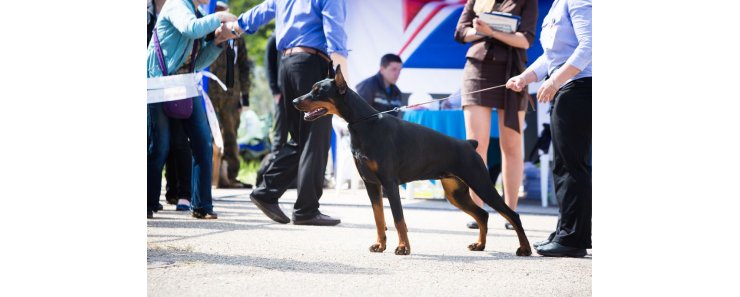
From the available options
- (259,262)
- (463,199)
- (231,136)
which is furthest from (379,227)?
(231,136)

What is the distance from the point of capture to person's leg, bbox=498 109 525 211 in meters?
4.73

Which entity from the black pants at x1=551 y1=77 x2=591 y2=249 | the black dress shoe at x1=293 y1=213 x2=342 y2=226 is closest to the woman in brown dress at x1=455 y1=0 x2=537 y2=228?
the black dress shoe at x1=293 y1=213 x2=342 y2=226

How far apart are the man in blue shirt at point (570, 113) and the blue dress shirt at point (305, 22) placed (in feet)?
3.60

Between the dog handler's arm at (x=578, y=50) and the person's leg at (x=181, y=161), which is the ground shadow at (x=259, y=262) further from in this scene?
the person's leg at (x=181, y=161)

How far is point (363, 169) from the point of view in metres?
3.64

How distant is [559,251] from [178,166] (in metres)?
2.86

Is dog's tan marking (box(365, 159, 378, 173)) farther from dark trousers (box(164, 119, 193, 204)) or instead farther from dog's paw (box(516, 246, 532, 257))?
dark trousers (box(164, 119, 193, 204))

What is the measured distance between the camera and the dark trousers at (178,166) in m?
5.09

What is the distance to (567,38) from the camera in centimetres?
358

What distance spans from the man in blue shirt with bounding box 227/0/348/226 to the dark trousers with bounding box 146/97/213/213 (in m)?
0.50

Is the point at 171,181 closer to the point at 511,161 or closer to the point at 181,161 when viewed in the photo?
the point at 181,161
